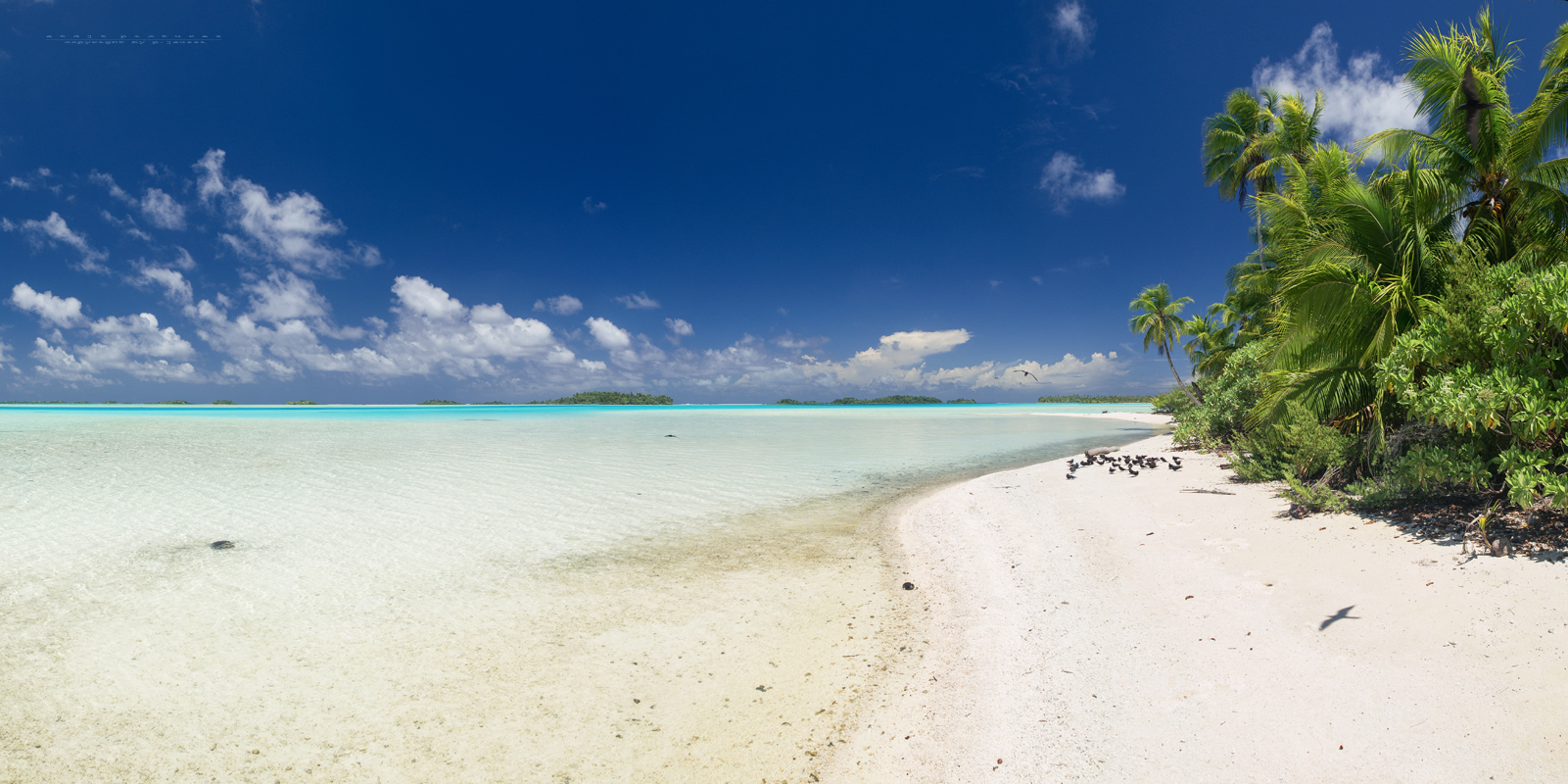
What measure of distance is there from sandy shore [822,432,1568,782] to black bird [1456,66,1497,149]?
184 inches

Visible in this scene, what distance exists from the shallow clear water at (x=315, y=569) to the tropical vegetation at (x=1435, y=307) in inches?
227

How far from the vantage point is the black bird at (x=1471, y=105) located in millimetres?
6340

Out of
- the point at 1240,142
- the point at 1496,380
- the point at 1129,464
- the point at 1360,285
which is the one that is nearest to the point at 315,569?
the point at 1496,380

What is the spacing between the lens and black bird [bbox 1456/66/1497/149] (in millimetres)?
6340

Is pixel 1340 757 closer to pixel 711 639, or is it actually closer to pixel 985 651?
pixel 985 651

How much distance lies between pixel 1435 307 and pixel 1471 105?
122 inches

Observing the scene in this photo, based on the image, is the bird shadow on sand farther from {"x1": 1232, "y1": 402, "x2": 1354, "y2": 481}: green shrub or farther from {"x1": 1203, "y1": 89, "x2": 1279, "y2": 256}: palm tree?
{"x1": 1203, "y1": 89, "x2": 1279, "y2": 256}: palm tree

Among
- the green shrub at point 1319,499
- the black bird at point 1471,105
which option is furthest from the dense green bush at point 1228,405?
the green shrub at point 1319,499

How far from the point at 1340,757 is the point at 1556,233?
268 inches

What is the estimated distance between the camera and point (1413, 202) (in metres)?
6.07

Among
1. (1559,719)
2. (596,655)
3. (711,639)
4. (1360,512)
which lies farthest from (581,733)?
(1360,512)

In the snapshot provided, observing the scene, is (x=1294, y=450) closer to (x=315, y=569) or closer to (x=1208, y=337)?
(x=315, y=569)

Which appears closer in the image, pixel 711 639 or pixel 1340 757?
pixel 1340 757

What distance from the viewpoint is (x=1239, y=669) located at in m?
3.46
